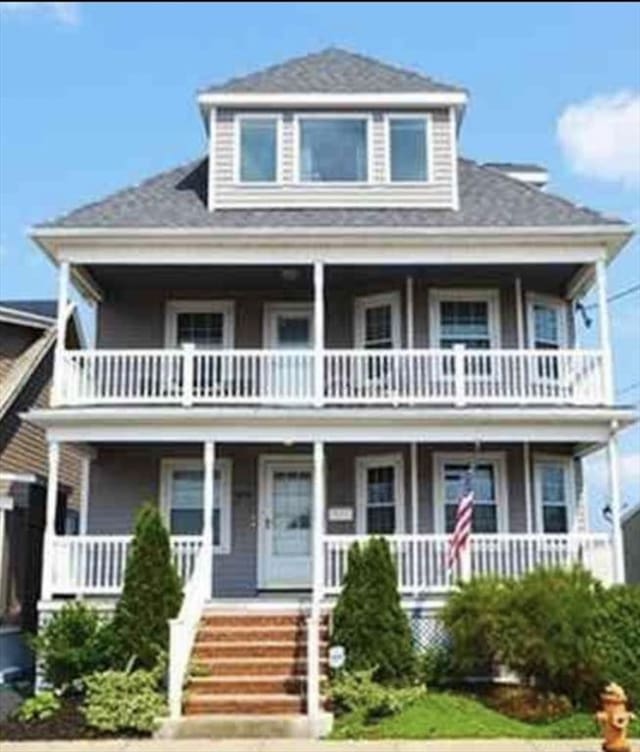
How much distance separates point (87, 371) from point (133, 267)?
2.05 meters

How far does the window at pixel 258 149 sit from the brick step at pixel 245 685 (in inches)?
356

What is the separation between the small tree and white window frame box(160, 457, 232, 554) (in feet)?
12.3

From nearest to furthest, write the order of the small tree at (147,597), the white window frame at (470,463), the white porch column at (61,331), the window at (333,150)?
the small tree at (147,597) < the white porch column at (61,331) < the white window frame at (470,463) < the window at (333,150)

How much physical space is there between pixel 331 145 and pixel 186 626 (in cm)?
941

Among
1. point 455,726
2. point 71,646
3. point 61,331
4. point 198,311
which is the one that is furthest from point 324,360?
point 455,726

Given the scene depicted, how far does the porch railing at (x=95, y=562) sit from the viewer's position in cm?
1641

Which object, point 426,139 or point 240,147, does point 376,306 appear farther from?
point 240,147

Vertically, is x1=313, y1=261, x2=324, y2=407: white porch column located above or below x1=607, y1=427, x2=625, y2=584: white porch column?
above

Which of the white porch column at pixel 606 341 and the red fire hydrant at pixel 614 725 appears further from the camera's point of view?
the white porch column at pixel 606 341

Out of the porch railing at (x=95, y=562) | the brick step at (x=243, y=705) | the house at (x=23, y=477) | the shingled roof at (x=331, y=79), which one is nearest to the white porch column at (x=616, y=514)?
the brick step at (x=243, y=705)

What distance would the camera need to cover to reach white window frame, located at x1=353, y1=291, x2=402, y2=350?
63.8 feet

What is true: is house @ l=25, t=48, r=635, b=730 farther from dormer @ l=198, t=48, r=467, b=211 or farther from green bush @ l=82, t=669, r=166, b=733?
green bush @ l=82, t=669, r=166, b=733

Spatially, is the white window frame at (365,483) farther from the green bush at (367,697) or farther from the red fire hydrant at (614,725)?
the red fire hydrant at (614,725)

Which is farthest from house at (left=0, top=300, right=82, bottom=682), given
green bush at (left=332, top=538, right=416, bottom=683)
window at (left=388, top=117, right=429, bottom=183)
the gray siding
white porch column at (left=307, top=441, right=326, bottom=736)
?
window at (left=388, top=117, right=429, bottom=183)
